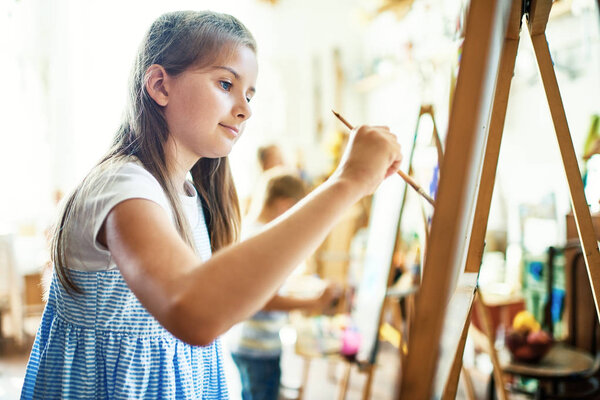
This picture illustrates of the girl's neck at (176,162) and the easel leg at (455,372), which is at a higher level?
the girl's neck at (176,162)

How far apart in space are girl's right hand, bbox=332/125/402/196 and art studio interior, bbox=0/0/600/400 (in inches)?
1.6

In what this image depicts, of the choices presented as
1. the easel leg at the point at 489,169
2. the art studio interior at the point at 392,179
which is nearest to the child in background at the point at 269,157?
the art studio interior at the point at 392,179

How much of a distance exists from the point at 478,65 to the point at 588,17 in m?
2.64

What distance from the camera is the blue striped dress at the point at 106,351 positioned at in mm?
726

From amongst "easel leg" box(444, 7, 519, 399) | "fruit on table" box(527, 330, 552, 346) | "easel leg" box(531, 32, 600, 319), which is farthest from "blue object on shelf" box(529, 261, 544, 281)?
"easel leg" box(444, 7, 519, 399)

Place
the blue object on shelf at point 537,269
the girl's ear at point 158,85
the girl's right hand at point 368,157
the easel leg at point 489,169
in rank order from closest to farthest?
1. the girl's right hand at point 368,157
2. the girl's ear at point 158,85
3. the easel leg at point 489,169
4. the blue object on shelf at point 537,269

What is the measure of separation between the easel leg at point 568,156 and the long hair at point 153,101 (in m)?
0.55

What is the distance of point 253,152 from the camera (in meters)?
5.48

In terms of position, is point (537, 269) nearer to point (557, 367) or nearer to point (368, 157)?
point (557, 367)

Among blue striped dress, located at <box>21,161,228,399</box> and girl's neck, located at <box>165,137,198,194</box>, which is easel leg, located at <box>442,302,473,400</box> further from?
girl's neck, located at <box>165,137,198,194</box>

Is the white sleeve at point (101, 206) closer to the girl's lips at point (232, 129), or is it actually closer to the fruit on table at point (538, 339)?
the girl's lips at point (232, 129)

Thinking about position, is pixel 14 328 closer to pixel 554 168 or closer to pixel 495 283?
pixel 495 283

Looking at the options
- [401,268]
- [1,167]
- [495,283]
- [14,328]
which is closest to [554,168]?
[495,283]

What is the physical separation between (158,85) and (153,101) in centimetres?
3
